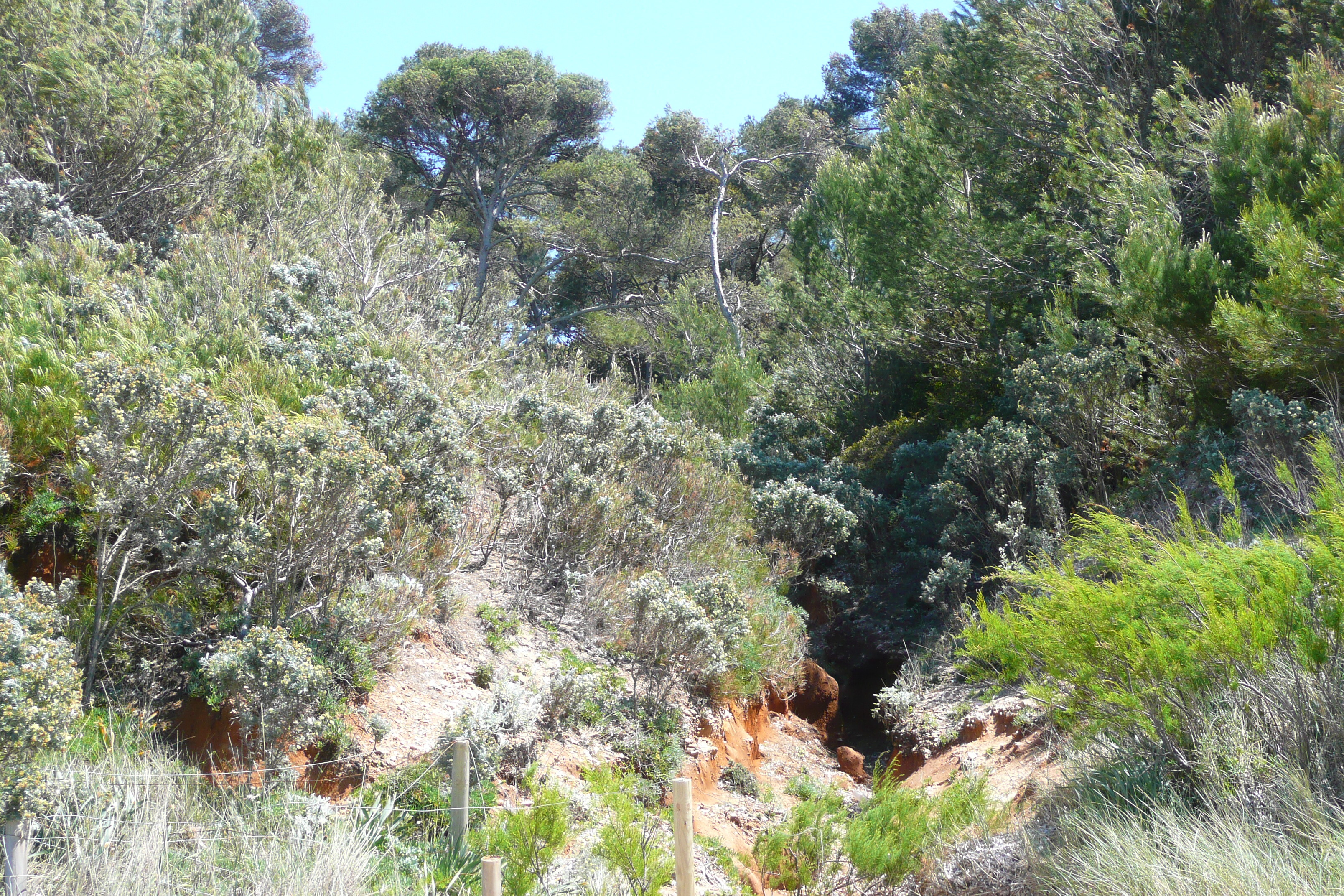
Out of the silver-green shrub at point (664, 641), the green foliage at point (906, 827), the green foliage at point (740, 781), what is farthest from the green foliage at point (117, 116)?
the green foliage at point (906, 827)

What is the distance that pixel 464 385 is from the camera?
31.5 ft

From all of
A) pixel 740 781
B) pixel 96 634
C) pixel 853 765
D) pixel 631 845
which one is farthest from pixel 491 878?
pixel 853 765

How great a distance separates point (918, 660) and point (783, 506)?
7.79 feet

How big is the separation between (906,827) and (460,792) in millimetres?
2671

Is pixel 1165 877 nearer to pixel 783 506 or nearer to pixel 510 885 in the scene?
pixel 510 885

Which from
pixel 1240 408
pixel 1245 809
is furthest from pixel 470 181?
pixel 1245 809

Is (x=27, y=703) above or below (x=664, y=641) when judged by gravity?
above

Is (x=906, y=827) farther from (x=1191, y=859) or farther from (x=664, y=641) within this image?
(x=664, y=641)

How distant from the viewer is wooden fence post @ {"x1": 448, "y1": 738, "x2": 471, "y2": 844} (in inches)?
178

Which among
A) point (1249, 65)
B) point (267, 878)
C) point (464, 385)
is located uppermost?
point (1249, 65)

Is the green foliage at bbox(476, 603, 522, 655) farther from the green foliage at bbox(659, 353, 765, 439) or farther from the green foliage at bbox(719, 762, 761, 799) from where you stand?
the green foliage at bbox(659, 353, 765, 439)

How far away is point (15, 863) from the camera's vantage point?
3318 mm

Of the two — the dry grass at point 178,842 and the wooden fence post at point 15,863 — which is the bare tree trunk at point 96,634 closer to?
the dry grass at point 178,842

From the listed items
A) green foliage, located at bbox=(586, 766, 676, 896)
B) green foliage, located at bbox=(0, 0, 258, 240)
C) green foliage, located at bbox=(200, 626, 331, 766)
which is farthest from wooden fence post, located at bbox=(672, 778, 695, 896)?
green foliage, located at bbox=(0, 0, 258, 240)
